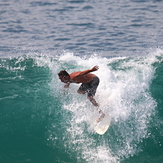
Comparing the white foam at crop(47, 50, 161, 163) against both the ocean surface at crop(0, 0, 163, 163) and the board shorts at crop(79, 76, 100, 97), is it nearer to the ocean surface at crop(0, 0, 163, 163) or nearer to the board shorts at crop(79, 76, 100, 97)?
the ocean surface at crop(0, 0, 163, 163)

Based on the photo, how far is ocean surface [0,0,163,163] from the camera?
25.1 feet

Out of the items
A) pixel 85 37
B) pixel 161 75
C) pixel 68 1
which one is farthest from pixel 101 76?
pixel 68 1

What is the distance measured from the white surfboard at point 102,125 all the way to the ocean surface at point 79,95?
0.11 metres

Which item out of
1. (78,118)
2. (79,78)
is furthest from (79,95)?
(79,78)

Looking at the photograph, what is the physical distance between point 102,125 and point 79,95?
55.3 inches

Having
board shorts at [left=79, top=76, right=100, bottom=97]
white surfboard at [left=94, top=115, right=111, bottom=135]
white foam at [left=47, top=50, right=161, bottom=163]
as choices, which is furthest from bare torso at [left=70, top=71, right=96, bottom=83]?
white surfboard at [left=94, top=115, right=111, bottom=135]

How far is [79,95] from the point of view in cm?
918

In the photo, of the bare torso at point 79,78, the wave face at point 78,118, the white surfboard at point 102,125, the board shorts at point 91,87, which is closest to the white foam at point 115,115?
the wave face at point 78,118

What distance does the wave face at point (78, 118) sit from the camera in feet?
24.7

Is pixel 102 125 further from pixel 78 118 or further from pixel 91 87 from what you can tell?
pixel 91 87

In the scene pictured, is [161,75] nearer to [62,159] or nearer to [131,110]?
Answer: [131,110]

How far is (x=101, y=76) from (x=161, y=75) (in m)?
2.48

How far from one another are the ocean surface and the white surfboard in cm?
11

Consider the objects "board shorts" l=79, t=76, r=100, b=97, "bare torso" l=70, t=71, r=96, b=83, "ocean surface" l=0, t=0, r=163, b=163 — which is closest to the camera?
"ocean surface" l=0, t=0, r=163, b=163
